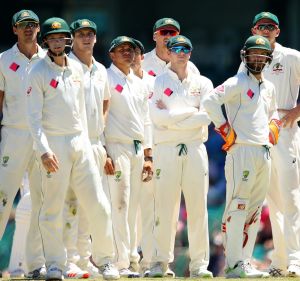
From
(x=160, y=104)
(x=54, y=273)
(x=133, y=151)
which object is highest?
(x=160, y=104)

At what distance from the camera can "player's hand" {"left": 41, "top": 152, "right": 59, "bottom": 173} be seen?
1027 cm

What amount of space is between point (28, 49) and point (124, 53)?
868 millimetres

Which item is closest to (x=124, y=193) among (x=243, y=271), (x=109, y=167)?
(x=109, y=167)

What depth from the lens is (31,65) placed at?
1117 cm

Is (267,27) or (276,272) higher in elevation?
(267,27)

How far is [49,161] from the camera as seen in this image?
10258mm

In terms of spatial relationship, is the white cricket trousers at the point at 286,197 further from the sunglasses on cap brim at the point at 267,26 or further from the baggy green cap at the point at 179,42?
the baggy green cap at the point at 179,42

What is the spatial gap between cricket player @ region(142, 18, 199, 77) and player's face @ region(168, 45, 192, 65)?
2.50ft

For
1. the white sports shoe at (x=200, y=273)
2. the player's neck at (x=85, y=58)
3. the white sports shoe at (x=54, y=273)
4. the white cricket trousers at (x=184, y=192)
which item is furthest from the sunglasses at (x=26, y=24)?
the white sports shoe at (x=200, y=273)

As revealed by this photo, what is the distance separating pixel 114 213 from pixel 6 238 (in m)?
3.97

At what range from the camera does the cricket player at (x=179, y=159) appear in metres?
11.5

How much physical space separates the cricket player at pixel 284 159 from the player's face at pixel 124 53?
44.0 inches

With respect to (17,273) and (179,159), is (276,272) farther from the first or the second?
(17,273)

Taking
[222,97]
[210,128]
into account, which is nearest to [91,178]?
[222,97]
